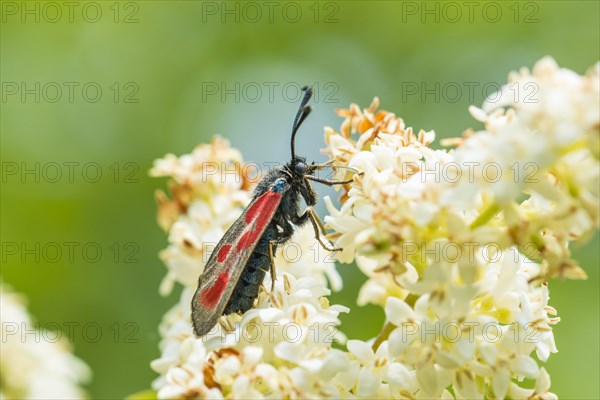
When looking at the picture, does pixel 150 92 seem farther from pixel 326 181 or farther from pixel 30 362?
pixel 326 181

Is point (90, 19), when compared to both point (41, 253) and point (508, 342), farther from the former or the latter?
point (508, 342)

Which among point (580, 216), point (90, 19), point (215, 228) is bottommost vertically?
point (580, 216)

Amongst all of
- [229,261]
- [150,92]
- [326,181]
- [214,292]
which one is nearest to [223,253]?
[229,261]

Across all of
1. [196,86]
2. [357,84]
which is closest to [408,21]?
[357,84]

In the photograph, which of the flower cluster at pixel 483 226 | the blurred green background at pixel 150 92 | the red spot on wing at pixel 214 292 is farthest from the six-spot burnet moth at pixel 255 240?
the blurred green background at pixel 150 92

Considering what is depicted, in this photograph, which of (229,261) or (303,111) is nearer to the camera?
(229,261)

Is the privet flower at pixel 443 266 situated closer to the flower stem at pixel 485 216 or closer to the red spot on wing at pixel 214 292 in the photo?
the flower stem at pixel 485 216
